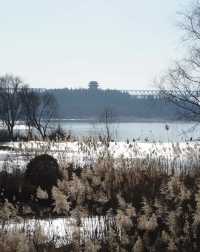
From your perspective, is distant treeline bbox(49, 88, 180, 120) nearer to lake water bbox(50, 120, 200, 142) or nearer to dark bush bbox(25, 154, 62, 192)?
lake water bbox(50, 120, 200, 142)

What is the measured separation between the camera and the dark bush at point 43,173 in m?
10.6

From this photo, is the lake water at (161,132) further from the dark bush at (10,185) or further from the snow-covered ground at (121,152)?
the dark bush at (10,185)

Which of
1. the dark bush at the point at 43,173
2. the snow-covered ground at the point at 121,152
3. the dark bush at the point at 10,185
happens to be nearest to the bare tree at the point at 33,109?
the snow-covered ground at the point at 121,152

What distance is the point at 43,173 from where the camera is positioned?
1071 cm

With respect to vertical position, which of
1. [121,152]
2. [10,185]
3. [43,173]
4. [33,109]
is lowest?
[10,185]

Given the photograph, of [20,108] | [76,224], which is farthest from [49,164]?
[20,108]

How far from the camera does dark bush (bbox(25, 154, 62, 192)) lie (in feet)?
34.8

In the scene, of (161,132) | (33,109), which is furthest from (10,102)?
(161,132)

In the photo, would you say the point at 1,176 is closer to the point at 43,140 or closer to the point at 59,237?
the point at 43,140

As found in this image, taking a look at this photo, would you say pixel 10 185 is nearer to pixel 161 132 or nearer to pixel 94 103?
pixel 161 132

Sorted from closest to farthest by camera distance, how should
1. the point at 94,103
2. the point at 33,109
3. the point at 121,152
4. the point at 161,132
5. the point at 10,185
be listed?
the point at 10,185 → the point at 121,152 → the point at 161,132 → the point at 33,109 → the point at 94,103

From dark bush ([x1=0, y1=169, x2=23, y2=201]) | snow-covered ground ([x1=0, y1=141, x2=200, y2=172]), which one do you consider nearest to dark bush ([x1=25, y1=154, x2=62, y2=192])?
dark bush ([x1=0, y1=169, x2=23, y2=201])

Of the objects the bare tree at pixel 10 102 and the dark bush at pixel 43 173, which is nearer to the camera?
the dark bush at pixel 43 173

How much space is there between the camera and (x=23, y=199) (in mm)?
9703
